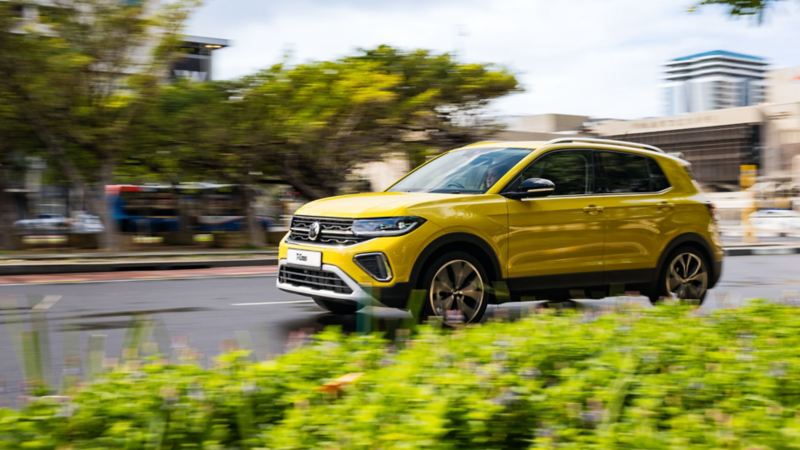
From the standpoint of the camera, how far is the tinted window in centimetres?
858

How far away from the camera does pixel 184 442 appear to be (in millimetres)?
3314

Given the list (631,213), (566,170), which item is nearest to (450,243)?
(566,170)

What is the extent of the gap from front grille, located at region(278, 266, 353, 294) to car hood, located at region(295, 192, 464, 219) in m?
0.50

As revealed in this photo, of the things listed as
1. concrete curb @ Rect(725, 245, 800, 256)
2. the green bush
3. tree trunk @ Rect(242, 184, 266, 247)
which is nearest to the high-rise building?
concrete curb @ Rect(725, 245, 800, 256)

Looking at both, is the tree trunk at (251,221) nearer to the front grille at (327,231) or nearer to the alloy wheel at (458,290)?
the front grille at (327,231)

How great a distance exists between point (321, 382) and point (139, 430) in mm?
874

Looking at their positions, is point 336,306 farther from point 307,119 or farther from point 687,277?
point 307,119

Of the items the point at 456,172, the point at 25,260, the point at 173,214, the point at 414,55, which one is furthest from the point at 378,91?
the point at 456,172

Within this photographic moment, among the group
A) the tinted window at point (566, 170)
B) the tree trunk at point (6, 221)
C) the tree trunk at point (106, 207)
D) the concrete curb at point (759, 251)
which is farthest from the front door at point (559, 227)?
the concrete curb at point (759, 251)

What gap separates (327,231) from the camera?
25.9 feet

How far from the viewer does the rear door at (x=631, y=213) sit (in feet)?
29.1

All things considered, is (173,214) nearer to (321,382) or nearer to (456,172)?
(456,172)

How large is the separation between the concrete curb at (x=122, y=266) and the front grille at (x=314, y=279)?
8853 mm

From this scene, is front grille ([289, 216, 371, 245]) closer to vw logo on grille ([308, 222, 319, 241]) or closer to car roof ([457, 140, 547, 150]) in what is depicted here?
vw logo on grille ([308, 222, 319, 241])
